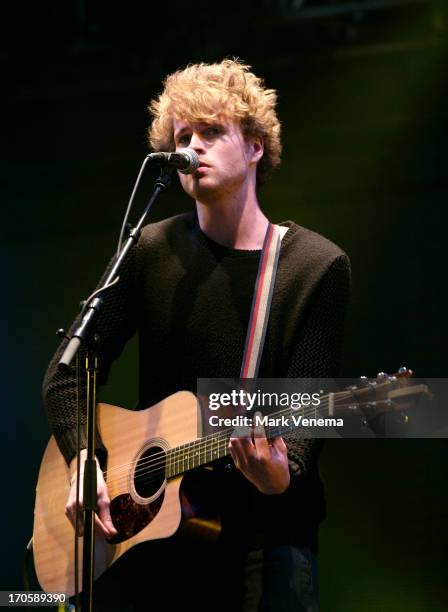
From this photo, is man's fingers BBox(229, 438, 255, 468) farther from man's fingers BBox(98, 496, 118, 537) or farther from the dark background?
the dark background

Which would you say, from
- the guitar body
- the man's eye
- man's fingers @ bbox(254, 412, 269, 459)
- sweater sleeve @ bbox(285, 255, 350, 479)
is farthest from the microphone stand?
the man's eye

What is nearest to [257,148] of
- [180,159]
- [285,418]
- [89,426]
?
[180,159]

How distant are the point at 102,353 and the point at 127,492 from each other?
0.53m

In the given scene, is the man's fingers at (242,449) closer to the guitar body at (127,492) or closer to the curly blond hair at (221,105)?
the guitar body at (127,492)

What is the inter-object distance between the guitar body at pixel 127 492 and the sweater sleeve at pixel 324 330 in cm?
→ 38

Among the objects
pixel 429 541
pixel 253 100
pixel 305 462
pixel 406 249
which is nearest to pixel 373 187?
pixel 406 249

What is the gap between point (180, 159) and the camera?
277cm

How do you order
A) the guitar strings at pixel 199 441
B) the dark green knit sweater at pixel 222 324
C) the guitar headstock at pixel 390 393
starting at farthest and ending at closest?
the dark green knit sweater at pixel 222 324, the guitar strings at pixel 199 441, the guitar headstock at pixel 390 393

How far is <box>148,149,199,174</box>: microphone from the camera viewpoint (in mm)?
2678

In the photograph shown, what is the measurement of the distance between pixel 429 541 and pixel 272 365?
184 centimetres

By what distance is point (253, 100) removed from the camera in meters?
3.15

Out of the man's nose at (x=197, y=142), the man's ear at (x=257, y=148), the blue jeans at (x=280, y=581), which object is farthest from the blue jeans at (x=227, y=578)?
the man's ear at (x=257, y=148)

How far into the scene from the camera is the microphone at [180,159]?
2.68 m

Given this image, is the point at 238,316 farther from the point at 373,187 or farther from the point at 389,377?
the point at 373,187
